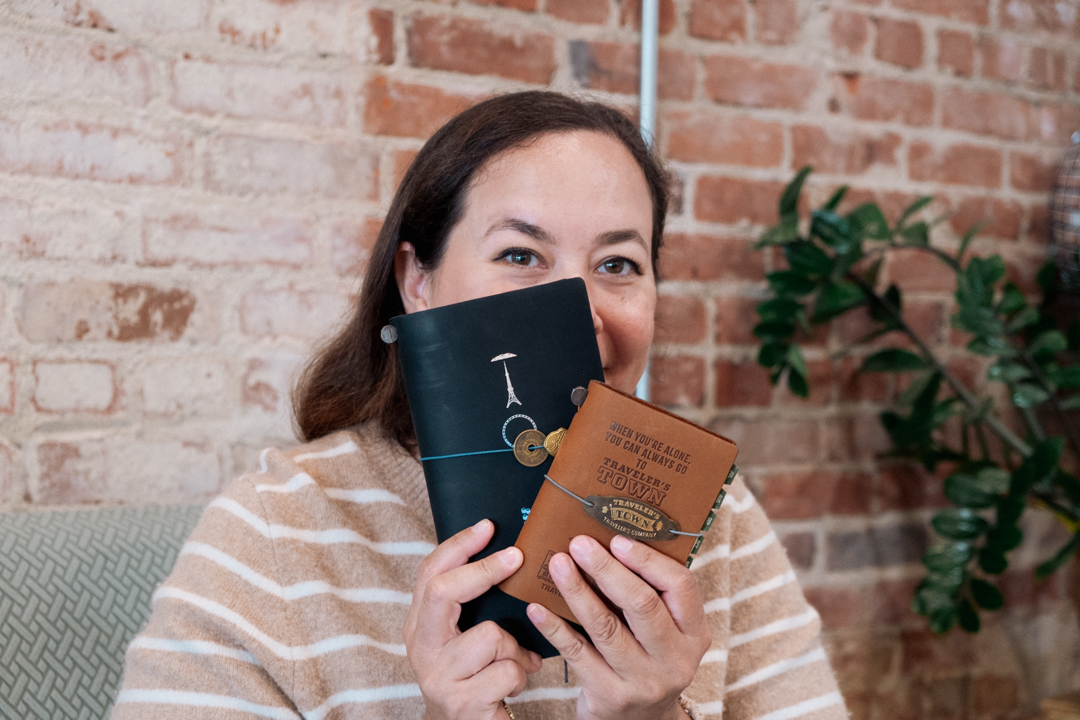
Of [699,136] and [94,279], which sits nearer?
[94,279]

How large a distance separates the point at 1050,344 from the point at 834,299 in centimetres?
35

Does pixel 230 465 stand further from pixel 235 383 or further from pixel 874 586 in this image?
pixel 874 586

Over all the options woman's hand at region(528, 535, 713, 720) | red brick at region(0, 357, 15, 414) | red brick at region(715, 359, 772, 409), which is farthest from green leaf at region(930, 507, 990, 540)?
red brick at region(0, 357, 15, 414)

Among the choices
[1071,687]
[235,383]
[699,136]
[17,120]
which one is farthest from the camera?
[1071,687]

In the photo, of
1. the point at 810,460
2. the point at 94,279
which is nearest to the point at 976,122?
the point at 810,460

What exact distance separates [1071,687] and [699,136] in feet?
4.29

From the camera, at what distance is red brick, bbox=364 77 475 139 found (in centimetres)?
115

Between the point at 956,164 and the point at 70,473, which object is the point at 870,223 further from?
the point at 70,473

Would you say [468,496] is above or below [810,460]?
above

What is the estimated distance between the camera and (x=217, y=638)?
0.74m

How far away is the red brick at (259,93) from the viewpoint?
3.50 ft

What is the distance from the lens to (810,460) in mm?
1413

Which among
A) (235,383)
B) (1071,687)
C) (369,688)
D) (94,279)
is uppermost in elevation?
(94,279)

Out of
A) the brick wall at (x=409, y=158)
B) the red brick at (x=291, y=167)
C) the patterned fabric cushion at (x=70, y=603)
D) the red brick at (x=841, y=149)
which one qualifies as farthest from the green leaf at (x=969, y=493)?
the patterned fabric cushion at (x=70, y=603)
